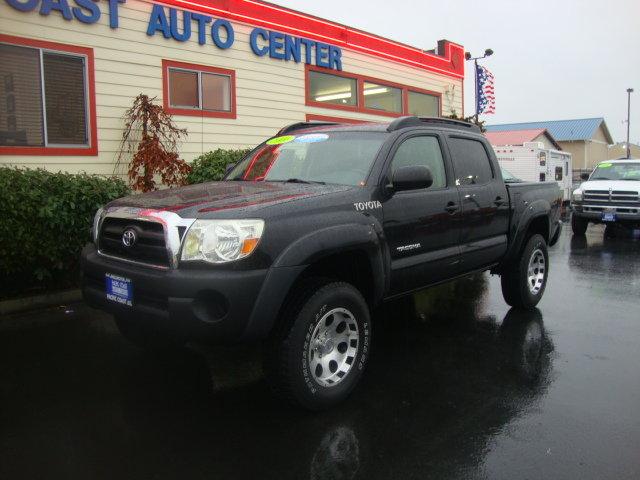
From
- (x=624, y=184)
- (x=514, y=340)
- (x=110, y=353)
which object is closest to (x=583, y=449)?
(x=514, y=340)

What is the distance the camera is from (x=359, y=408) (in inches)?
152

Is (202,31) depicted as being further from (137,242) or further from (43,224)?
(137,242)

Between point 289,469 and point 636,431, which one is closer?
point 289,469

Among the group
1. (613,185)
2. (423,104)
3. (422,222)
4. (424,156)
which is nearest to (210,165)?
(424,156)

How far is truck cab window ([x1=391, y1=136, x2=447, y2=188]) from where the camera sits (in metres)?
4.63

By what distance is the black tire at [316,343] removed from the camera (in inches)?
139

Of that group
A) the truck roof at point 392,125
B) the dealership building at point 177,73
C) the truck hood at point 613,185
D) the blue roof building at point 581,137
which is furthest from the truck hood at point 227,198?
the blue roof building at point 581,137

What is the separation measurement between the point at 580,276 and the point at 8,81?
8.34 m

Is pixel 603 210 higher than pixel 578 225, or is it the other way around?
pixel 603 210

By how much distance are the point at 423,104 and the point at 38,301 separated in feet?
35.2

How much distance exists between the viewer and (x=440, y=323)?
5953 mm

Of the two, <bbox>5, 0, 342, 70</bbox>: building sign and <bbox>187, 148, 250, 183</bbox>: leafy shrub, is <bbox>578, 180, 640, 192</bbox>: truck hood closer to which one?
<bbox>5, 0, 342, 70</bbox>: building sign

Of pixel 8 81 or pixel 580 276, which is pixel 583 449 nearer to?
pixel 580 276

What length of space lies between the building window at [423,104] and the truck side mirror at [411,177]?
10.3 metres
